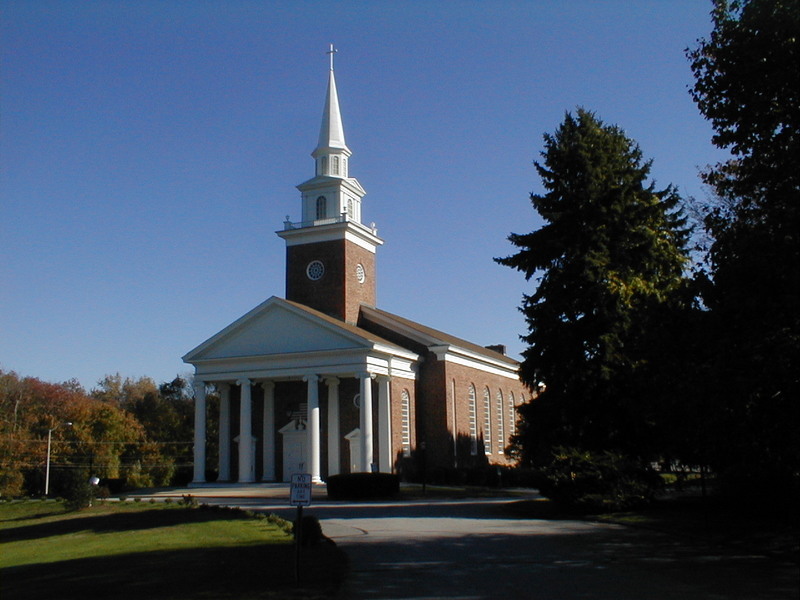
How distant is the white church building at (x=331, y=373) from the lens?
44156 mm

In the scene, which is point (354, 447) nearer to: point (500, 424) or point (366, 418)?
point (366, 418)

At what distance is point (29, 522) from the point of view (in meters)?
30.4

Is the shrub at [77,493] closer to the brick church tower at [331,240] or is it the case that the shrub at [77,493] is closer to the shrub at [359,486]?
the shrub at [359,486]

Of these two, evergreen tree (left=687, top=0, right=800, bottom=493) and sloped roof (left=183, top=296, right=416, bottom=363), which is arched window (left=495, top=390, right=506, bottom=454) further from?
evergreen tree (left=687, top=0, right=800, bottom=493)

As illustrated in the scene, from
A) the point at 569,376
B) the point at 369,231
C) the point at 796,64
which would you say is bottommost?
the point at 569,376

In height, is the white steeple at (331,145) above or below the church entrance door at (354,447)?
above

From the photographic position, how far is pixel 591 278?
Answer: 26047mm

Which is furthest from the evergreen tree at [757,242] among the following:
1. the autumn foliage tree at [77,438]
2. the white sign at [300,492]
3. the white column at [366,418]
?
the autumn foliage tree at [77,438]

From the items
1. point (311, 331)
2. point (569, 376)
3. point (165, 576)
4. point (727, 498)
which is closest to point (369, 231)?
point (311, 331)

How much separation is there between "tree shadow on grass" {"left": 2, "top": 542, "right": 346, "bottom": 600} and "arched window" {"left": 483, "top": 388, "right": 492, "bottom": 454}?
3761 centimetres

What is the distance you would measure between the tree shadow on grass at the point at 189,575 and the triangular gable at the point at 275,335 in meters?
27.5

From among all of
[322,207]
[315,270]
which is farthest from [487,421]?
[322,207]

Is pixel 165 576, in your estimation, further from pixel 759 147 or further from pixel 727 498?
pixel 727 498

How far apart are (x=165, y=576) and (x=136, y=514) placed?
Answer: 15.4 m
